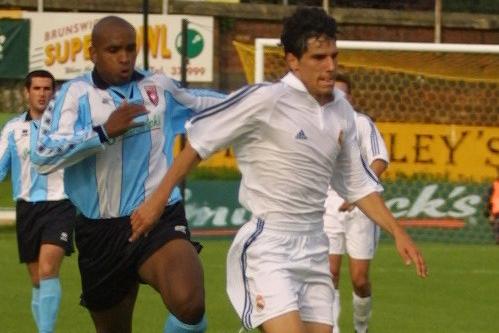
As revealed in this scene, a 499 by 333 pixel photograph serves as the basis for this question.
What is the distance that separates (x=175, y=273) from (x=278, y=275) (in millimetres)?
1071

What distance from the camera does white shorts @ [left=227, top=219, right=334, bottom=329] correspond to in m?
6.77

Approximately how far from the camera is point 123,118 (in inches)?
292

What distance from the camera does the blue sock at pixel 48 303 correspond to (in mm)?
10070

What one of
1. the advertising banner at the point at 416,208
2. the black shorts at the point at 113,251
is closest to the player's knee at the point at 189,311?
the black shorts at the point at 113,251

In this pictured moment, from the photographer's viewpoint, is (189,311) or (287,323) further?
(189,311)

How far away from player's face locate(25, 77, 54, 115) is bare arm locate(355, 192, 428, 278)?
368 cm

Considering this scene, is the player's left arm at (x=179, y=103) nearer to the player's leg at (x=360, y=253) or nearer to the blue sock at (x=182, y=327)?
the blue sock at (x=182, y=327)

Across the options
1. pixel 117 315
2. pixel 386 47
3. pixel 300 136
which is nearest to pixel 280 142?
pixel 300 136

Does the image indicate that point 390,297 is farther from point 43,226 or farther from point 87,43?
point 87,43

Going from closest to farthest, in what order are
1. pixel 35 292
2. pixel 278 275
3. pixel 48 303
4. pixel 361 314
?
pixel 278 275 → pixel 48 303 → pixel 35 292 → pixel 361 314

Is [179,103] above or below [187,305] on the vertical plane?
above

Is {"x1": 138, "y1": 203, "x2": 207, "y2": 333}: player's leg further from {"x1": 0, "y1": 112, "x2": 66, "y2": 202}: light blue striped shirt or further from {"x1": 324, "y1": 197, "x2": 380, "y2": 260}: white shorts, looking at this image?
{"x1": 324, "y1": 197, "x2": 380, "y2": 260}: white shorts

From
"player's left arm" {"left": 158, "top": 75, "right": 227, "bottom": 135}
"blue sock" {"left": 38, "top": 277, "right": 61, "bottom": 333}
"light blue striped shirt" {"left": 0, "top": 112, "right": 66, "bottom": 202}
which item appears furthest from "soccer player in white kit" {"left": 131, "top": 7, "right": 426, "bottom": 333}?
"light blue striped shirt" {"left": 0, "top": 112, "right": 66, "bottom": 202}

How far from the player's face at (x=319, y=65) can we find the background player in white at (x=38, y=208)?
3.83m
